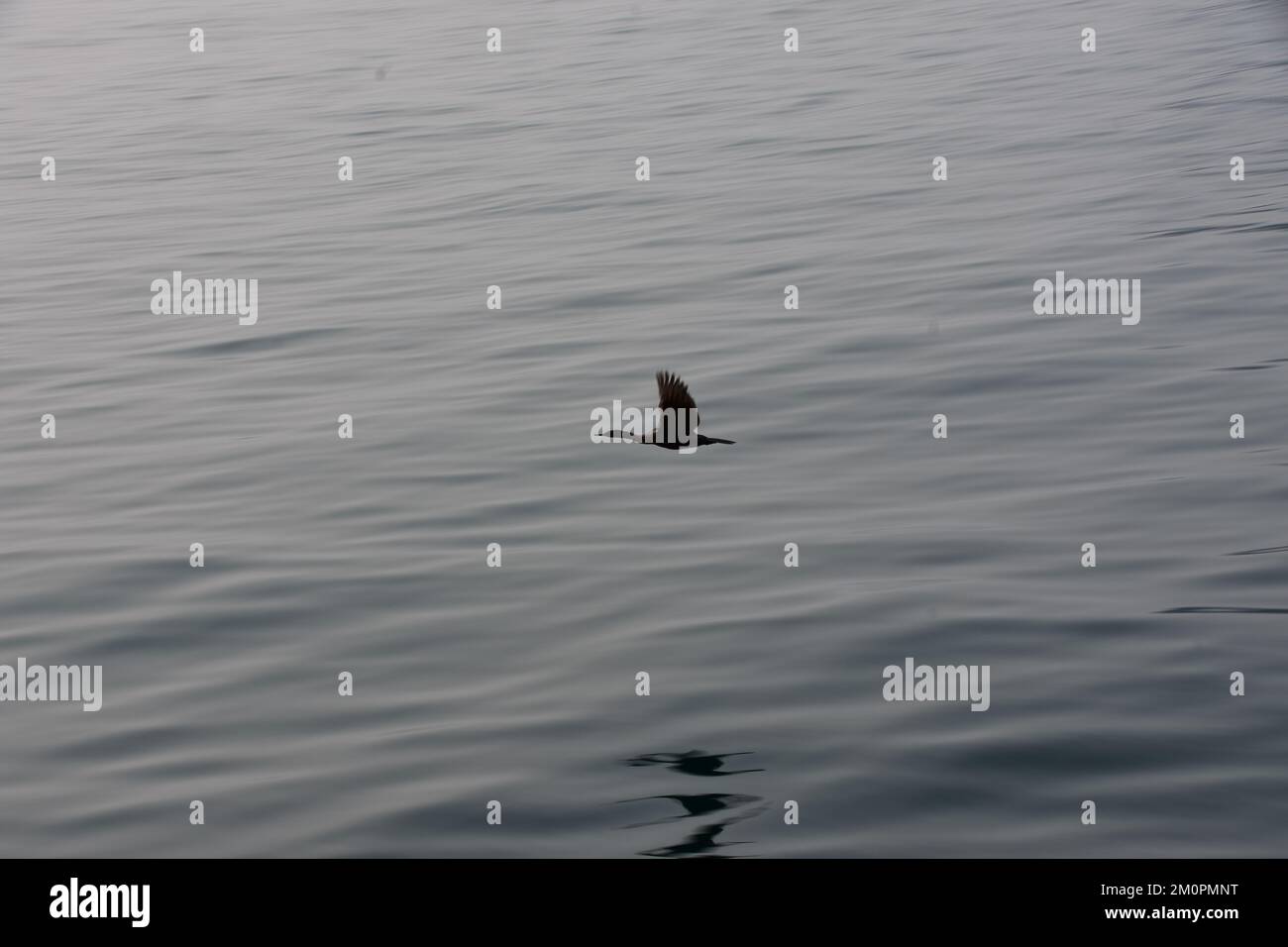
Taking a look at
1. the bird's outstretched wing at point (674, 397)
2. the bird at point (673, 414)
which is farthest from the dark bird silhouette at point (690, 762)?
the bird's outstretched wing at point (674, 397)

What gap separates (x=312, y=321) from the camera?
54.7 feet

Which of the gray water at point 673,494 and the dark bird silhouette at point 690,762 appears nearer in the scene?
the gray water at point 673,494

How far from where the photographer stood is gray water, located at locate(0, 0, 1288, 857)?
24.2ft

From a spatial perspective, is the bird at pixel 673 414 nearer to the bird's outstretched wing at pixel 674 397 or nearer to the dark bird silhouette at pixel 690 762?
the bird's outstretched wing at pixel 674 397

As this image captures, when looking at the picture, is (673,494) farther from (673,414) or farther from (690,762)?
(690,762)

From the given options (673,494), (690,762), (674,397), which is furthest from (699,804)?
(673,494)

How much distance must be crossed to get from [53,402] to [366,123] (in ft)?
48.1

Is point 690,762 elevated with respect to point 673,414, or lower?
lower

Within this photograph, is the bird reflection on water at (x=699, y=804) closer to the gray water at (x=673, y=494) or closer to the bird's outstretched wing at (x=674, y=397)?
the gray water at (x=673, y=494)

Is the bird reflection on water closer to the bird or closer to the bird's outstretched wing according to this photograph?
the bird

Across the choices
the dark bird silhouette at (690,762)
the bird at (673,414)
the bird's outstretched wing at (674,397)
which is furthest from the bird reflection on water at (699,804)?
the bird's outstretched wing at (674,397)

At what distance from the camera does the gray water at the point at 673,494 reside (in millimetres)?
7379

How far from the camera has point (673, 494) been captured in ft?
36.6
